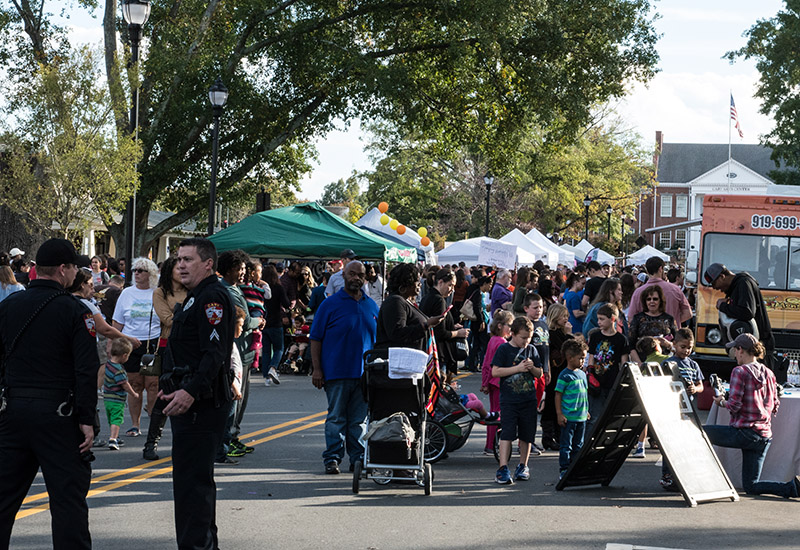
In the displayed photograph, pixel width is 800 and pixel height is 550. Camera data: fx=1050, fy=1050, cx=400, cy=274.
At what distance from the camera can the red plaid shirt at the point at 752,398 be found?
8758 millimetres

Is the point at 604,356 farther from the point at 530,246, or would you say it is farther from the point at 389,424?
the point at 530,246

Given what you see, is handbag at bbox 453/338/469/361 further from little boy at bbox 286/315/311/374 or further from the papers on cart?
little boy at bbox 286/315/311/374

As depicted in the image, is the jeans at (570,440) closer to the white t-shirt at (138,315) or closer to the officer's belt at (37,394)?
the white t-shirt at (138,315)

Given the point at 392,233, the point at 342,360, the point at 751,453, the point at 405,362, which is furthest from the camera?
the point at 392,233

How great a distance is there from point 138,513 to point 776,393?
5382mm

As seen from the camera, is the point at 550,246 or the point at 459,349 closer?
the point at 459,349

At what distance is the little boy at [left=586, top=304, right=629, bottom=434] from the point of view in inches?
404

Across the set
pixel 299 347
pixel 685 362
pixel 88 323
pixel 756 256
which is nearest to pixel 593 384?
pixel 685 362

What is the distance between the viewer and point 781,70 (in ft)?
142

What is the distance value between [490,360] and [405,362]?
6.55 feet

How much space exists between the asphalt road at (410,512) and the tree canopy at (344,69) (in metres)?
17.0

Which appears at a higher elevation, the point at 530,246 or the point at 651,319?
the point at 530,246

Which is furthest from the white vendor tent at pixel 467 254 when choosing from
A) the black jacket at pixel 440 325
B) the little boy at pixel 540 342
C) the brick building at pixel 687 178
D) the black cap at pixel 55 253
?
the brick building at pixel 687 178

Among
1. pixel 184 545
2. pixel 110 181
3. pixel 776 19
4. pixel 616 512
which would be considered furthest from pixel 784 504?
pixel 776 19
